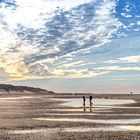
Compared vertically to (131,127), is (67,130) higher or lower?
lower

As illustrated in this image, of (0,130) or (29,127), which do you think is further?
(29,127)

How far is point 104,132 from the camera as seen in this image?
36562 millimetres

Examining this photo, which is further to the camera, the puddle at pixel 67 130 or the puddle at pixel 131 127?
the puddle at pixel 131 127

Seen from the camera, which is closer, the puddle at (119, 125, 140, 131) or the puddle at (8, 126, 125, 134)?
the puddle at (8, 126, 125, 134)

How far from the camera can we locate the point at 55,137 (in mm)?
33875

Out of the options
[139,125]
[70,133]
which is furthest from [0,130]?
[139,125]

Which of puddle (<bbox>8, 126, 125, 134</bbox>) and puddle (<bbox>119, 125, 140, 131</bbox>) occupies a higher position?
puddle (<bbox>119, 125, 140, 131</bbox>)

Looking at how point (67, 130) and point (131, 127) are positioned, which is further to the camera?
point (131, 127)

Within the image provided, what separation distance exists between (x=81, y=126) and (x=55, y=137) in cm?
842

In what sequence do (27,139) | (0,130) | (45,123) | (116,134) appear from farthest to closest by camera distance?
(45,123) < (0,130) < (116,134) < (27,139)

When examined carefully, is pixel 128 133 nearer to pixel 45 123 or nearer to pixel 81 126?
pixel 81 126

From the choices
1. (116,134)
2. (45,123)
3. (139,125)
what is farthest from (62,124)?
(116,134)

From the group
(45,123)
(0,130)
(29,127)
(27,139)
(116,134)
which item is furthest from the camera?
(45,123)

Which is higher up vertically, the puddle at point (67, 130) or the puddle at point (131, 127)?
the puddle at point (131, 127)
